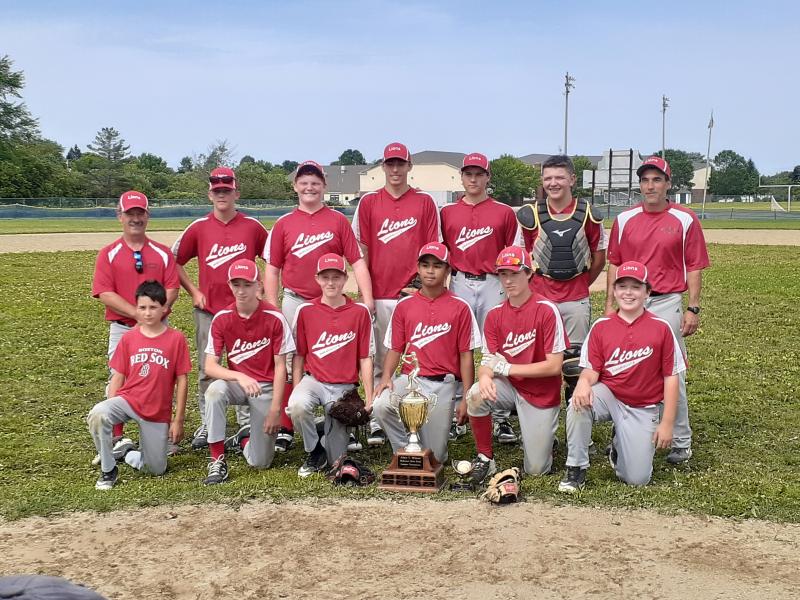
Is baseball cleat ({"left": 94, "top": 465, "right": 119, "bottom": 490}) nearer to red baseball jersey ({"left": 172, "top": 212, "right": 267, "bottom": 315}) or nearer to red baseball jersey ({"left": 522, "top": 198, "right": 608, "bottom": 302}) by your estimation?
red baseball jersey ({"left": 172, "top": 212, "right": 267, "bottom": 315})

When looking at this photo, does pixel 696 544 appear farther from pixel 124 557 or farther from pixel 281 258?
pixel 281 258

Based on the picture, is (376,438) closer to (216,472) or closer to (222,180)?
(216,472)

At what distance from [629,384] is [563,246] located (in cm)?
114

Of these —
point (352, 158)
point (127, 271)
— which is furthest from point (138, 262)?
point (352, 158)

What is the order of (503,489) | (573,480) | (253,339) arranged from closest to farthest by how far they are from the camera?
(503,489) < (573,480) < (253,339)

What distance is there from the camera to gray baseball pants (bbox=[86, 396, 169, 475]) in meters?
5.28

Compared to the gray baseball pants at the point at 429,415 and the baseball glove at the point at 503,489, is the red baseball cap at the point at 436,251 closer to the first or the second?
the gray baseball pants at the point at 429,415

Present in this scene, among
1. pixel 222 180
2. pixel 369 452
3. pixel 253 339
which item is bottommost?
pixel 369 452

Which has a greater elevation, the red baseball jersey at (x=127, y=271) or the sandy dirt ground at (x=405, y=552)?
the red baseball jersey at (x=127, y=271)

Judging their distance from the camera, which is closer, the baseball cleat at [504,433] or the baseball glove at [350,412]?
the baseball glove at [350,412]

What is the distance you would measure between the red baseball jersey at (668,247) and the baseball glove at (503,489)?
1.85m

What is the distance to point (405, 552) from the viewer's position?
13.4ft

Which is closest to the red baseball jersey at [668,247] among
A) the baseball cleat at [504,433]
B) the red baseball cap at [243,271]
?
the baseball cleat at [504,433]

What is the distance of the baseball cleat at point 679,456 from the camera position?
18.6ft
